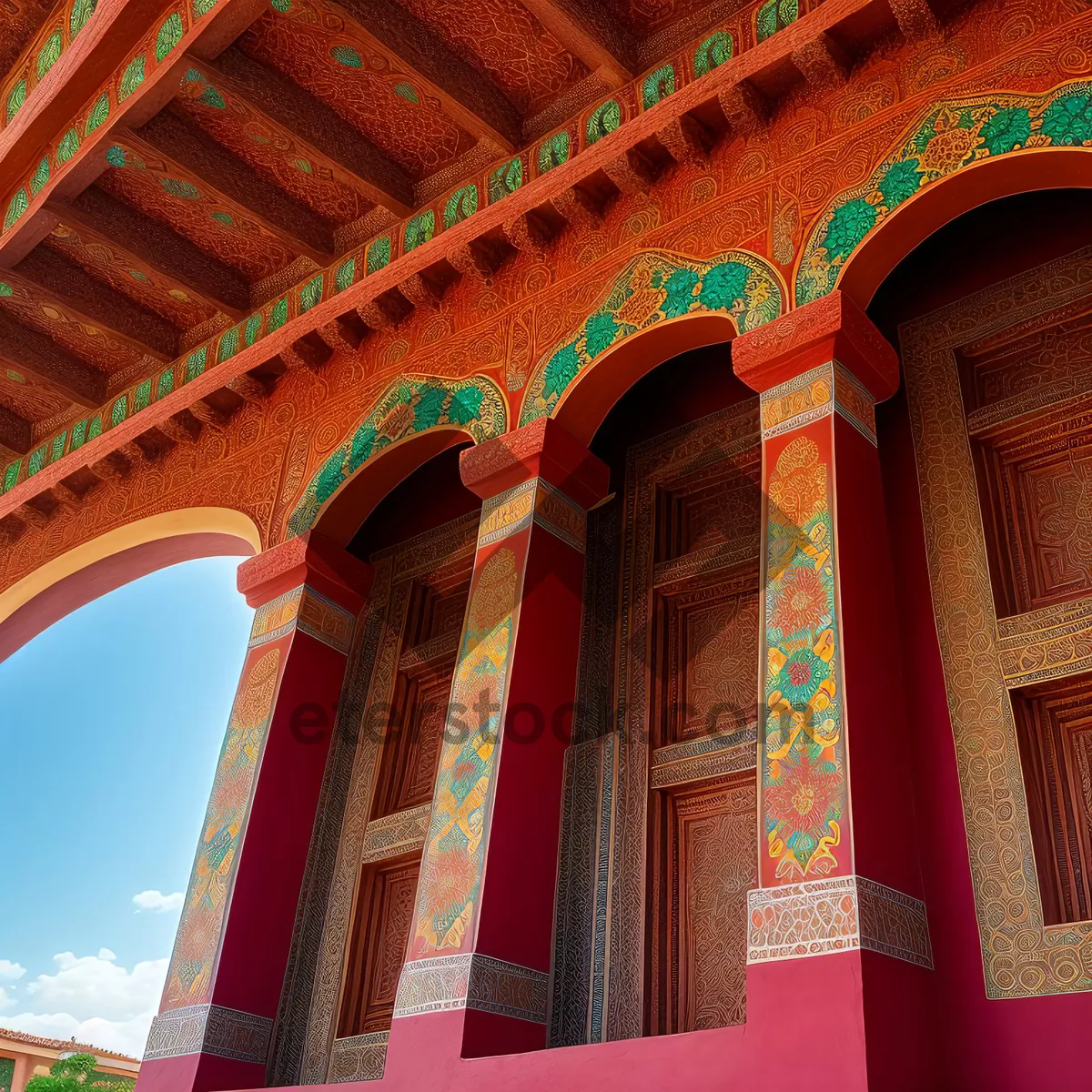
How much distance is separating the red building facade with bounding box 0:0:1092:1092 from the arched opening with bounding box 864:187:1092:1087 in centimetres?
2

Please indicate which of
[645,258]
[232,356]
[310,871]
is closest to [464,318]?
[645,258]

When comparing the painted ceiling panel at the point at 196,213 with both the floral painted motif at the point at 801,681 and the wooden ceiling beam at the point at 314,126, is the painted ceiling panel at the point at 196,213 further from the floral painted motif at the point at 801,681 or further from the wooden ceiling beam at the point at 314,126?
the floral painted motif at the point at 801,681

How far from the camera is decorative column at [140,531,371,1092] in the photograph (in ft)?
17.1

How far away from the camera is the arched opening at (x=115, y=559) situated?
739 centimetres

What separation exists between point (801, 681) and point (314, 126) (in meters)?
4.04

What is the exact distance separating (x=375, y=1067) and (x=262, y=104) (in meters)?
4.63

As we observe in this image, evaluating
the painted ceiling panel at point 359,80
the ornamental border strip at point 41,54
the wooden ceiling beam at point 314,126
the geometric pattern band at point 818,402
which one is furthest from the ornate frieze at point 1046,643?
the ornamental border strip at point 41,54

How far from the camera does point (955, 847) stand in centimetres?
406

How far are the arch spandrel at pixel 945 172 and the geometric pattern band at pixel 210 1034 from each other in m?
3.80

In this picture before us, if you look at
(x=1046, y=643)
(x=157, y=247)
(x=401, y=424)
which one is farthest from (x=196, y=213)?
(x=1046, y=643)

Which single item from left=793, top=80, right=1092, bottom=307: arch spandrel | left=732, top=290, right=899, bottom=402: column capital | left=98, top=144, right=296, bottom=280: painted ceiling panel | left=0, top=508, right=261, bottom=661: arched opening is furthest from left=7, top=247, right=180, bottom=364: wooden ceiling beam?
left=793, top=80, right=1092, bottom=307: arch spandrel

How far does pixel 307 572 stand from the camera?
251 inches

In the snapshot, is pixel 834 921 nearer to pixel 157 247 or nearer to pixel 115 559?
pixel 157 247

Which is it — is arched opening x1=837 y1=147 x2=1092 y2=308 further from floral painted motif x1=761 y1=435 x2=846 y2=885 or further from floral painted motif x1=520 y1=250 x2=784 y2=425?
floral painted motif x1=761 y1=435 x2=846 y2=885
